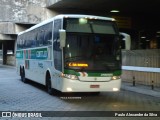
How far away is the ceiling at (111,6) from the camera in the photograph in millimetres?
25328

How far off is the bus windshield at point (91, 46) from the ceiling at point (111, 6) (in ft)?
34.4

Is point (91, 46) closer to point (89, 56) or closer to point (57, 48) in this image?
point (89, 56)

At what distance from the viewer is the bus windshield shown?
46.1 ft

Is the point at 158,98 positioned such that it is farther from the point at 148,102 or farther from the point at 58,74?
the point at 58,74

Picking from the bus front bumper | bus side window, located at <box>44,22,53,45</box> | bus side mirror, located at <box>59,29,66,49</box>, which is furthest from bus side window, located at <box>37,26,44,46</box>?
the bus front bumper

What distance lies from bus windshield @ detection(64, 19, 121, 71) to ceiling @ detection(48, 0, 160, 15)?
10.5 meters

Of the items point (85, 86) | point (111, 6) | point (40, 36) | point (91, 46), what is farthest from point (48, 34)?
point (111, 6)

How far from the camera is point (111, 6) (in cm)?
2731

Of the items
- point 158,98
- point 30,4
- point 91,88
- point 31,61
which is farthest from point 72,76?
point 30,4

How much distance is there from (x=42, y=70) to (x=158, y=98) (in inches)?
212

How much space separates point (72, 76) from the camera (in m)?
14.0

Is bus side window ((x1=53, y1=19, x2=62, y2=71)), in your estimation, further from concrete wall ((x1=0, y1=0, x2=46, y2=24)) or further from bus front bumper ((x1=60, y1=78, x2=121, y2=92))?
concrete wall ((x1=0, y1=0, x2=46, y2=24))

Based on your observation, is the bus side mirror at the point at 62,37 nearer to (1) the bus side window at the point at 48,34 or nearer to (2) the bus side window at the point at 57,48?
(2) the bus side window at the point at 57,48

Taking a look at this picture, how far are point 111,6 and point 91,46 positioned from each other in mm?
13595
